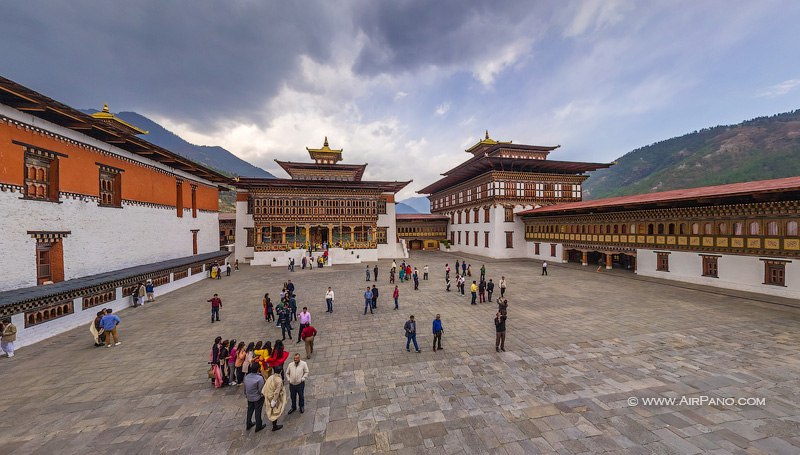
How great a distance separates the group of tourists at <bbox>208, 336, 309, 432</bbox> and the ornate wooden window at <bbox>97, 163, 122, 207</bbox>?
1299 centimetres

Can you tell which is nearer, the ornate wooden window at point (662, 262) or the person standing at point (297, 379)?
the person standing at point (297, 379)

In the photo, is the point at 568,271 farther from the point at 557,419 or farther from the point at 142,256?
the point at 142,256

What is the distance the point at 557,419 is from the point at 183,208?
25.4 metres

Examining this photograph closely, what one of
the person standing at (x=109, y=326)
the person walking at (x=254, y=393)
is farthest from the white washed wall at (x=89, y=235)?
the person walking at (x=254, y=393)

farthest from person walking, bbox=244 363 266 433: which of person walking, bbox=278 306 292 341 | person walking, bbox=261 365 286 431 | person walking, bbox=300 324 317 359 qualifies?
person walking, bbox=278 306 292 341

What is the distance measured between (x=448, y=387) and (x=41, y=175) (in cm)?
1714

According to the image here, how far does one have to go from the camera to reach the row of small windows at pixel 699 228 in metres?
15.2

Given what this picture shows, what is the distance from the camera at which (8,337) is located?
877 cm

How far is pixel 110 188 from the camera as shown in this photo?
15.2 metres

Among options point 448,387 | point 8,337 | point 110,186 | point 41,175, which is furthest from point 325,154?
point 448,387

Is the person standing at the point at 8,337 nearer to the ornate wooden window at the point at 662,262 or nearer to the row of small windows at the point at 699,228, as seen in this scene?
the row of small windows at the point at 699,228

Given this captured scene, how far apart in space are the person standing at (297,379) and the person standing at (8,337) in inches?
386

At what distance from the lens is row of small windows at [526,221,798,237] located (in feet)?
49.8

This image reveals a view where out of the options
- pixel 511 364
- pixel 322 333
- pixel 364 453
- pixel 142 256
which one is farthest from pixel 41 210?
pixel 511 364
